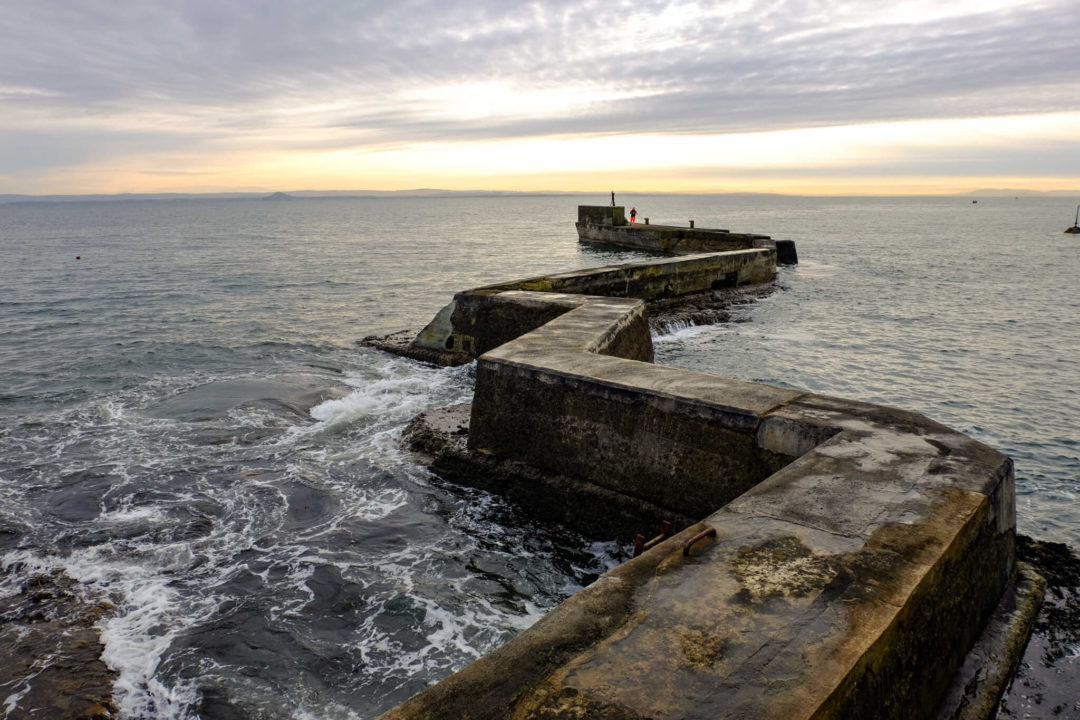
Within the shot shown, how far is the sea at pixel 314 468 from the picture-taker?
520 cm

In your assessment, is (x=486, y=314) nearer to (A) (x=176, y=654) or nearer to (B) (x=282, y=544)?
(B) (x=282, y=544)

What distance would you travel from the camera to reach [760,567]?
3680 mm

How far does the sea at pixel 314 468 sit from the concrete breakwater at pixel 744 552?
1.05m

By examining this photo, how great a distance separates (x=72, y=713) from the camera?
4383 millimetres

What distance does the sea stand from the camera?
17.1 ft

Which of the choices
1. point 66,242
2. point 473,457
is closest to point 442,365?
point 473,457

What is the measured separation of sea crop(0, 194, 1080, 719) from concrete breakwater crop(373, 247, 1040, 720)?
41.1 inches

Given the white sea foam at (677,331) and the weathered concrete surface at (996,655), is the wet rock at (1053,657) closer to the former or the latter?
the weathered concrete surface at (996,655)

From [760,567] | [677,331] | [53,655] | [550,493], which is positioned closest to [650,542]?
[760,567]

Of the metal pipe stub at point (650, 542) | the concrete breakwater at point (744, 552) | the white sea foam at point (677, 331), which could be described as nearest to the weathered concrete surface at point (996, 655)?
the concrete breakwater at point (744, 552)

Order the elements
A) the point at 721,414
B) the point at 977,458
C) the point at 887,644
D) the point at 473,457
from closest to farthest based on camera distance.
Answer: the point at 887,644 < the point at 977,458 < the point at 721,414 < the point at 473,457

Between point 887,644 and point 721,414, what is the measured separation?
277 cm

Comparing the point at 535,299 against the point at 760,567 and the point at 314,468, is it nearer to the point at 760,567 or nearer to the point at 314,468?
the point at 314,468

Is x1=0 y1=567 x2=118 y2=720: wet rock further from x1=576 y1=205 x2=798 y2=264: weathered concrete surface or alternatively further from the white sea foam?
x1=576 y1=205 x2=798 y2=264: weathered concrete surface
